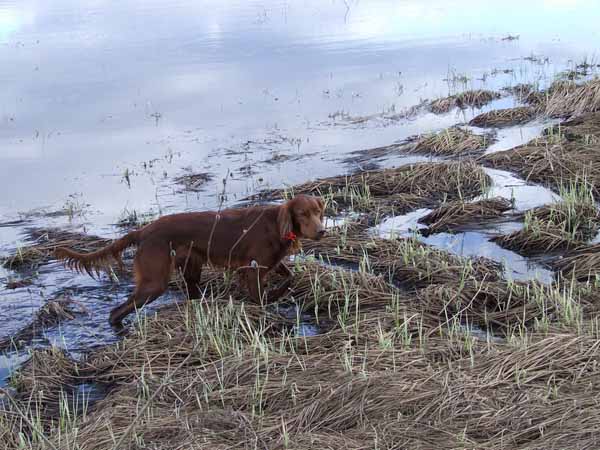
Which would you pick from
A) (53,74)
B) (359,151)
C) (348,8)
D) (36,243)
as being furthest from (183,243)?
(348,8)

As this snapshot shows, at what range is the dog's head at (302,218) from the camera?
5410 millimetres

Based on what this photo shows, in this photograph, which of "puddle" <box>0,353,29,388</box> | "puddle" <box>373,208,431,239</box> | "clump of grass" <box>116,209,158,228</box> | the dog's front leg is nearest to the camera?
"puddle" <box>0,353,29,388</box>

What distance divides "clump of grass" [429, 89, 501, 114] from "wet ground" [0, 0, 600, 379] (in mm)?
242

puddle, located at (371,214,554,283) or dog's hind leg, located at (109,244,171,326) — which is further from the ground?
dog's hind leg, located at (109,244,171,326)

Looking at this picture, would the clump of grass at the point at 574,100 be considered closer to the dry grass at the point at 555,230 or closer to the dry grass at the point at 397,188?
the dry grass at the point at 397,188

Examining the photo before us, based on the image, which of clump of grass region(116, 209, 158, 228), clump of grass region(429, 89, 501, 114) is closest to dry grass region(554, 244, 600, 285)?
clump of grass region(116, 209, 158, 228)

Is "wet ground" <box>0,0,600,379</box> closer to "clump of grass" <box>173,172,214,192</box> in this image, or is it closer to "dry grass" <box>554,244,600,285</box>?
"clump of grass" <box>173,172,214,192</box>

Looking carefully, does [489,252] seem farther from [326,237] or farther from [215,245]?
[215,245]

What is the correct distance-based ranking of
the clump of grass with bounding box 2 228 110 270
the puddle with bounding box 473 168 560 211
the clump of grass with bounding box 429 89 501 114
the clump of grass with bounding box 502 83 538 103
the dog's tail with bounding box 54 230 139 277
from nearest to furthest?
the dog's tail with bounding box 54 230 139 277
the clump of grass with bounding box 2 228 110 270
the puddle with bounding box 473 168 560 211
the clump of grass with bounding box 429 89 501 114
the clump of grass with bounding box 502 83 538 103

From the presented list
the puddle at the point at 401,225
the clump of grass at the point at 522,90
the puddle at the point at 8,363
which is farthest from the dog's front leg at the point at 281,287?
the clump of grass at the point at 522,90

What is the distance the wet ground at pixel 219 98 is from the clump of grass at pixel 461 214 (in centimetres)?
20

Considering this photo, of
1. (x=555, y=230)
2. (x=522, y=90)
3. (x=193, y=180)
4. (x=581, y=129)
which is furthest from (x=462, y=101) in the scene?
(x=555, y=230)

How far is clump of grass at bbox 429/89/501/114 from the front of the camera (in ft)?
38.6

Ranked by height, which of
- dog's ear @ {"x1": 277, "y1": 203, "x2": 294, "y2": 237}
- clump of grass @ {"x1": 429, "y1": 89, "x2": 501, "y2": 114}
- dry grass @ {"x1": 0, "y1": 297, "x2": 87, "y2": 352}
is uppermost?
dog's ear @ {"x1": 277, "y1": 203, "x2": 294, "y2": 237}
